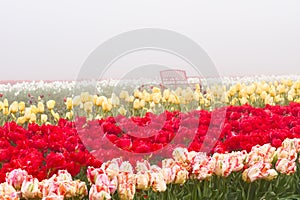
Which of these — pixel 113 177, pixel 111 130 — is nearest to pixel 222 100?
pixel 111 130

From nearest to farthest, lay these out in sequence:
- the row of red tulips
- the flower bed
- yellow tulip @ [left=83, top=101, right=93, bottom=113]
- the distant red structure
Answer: the flower bed → the row of red tulips → yellow tulip @ [left=83, top=101, right=93, bottom=113] → the distant red structure

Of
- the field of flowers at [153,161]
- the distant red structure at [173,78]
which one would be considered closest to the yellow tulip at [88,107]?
the field of flowers at [153,161]

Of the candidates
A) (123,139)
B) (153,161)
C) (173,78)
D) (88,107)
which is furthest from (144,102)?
(173,78)

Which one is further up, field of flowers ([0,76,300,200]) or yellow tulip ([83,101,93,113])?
yellow tulip ([83,101,93,113])

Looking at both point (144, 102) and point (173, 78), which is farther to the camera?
point (173, 78)

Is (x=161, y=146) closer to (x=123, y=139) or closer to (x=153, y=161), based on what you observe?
(x=153, y=161)

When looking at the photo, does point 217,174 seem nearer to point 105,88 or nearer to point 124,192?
point 124,192

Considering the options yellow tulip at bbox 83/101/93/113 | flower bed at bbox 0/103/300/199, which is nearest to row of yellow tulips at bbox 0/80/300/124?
yellow tulip at bbox 83/101/93/113

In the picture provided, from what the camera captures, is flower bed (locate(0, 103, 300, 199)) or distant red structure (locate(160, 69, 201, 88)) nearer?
flower bed (locate(0, 103, 300, 199))

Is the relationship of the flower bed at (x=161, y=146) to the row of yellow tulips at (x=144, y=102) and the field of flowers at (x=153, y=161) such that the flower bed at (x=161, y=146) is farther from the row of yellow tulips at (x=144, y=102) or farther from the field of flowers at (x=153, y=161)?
the row of yellow tulips at (x=144, y=102)

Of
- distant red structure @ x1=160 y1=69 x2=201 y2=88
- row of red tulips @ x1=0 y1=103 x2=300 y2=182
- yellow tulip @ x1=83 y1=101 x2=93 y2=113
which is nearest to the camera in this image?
row of red tulips @ x1=0 y1=103 x2=300 y2=182

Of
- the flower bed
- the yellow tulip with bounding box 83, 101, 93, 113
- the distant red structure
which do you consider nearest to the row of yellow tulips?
the yellow tulip with bounding box 83, 101, 93, 113

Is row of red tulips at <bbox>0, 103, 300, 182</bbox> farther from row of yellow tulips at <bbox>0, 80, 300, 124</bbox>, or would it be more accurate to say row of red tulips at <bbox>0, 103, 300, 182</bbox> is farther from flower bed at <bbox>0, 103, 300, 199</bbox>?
row of yellow tulips at <bbox>0, 80, 300, 124</bbox>

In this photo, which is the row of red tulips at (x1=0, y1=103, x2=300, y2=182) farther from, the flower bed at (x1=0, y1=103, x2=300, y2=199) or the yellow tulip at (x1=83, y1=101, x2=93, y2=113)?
the yellow tulip at (x1=83, y1=101, x2=93, y2=113)
